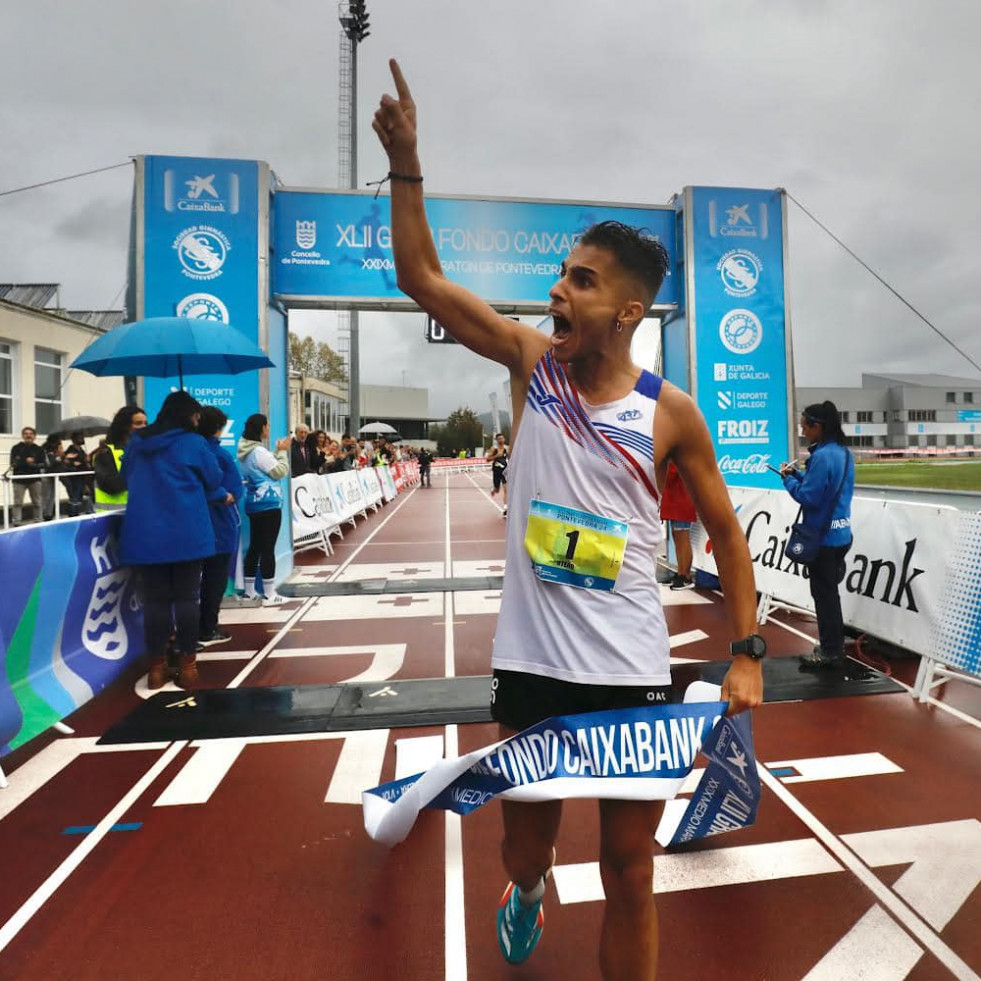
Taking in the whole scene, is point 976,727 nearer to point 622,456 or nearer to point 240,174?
point 622,456

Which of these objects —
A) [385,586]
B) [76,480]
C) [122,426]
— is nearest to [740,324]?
[385,586]

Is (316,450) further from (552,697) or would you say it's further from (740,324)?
(552,697)

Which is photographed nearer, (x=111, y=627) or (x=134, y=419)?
(x=111, y=627)

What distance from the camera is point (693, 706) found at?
171 cm

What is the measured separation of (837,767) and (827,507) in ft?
6.46

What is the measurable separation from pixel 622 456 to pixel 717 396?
307 inches

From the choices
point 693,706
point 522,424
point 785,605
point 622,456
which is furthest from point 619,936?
point 785,605

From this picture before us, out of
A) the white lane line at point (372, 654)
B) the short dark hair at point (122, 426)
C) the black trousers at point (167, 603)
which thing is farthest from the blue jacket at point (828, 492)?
the short dark hair at point (122, 426)

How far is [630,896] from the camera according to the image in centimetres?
166

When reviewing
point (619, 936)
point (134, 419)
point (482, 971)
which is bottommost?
point (482, 971)

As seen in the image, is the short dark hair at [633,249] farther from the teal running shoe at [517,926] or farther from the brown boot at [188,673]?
the brown boot at [188,673]

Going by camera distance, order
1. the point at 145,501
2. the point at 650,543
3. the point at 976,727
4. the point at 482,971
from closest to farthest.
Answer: the point at 650,543 < the point at 482,971 < the point at 976,727 < the point at 145,501

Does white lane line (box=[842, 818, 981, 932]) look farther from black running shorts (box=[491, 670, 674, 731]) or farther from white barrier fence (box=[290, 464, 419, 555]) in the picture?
white barrier fence (box=[290, 464, 419, 555])

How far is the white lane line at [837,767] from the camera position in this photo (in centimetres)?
354
